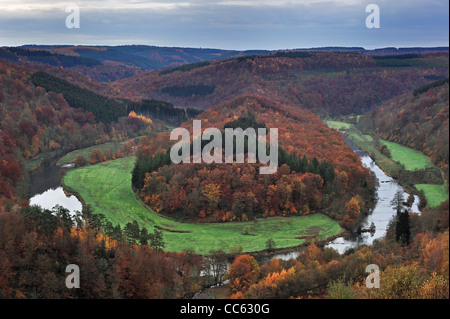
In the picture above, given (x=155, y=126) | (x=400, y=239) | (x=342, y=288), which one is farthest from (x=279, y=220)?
(x=155, y=126)

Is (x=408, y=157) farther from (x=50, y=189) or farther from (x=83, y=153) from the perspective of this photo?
(x=83, y=153)

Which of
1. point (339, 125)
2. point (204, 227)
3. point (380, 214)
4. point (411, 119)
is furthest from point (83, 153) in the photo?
point (339, 125)

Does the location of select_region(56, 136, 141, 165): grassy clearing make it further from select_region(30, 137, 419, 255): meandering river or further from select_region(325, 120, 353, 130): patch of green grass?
select_region(325, 120, 353, 130): patch of green grass

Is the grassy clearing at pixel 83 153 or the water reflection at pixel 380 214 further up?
the grassy clearing at pixel 83 153

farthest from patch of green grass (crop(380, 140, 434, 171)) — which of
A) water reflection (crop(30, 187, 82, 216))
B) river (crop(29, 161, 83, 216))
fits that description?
river (crop(29, 161, 83, 216))

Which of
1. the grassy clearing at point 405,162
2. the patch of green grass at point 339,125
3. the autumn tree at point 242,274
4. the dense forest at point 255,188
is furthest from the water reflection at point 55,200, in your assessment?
the patch of green grass at point 339,125

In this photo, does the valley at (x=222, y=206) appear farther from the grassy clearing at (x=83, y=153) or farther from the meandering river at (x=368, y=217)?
the grassy clearing at (x=83, y=153)
